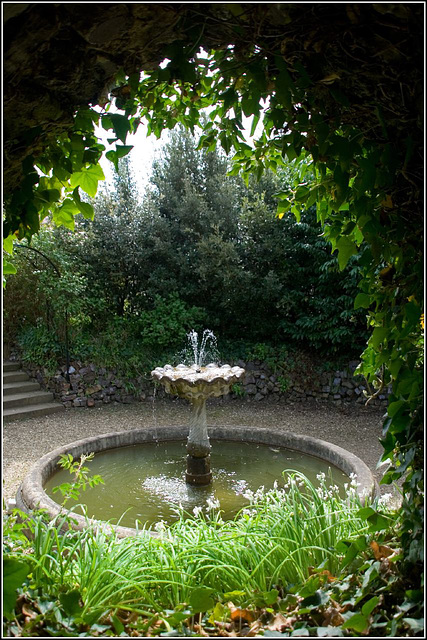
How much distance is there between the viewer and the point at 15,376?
28.7ft

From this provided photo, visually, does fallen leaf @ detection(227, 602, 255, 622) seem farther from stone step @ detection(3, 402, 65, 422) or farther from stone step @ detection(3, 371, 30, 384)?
stone step @ detection(3, 371, 30, 384)

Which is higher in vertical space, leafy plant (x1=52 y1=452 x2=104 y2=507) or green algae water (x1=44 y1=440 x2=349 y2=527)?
leafy plant (x1=52 y1=452 x2=104 y2=507)

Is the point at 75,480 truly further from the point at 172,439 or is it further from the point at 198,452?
the point at 172,439

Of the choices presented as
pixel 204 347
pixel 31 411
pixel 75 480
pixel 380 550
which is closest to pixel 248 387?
pixel 204 347

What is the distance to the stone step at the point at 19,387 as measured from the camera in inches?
326

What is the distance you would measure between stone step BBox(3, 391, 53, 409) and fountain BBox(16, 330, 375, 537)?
2.36m

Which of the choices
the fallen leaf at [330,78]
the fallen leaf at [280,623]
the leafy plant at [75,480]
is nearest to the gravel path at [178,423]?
the leafy plant at [75,480]

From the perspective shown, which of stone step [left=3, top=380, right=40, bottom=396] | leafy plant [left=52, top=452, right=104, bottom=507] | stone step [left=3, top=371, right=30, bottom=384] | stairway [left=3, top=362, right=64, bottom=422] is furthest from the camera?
stone step [left=3, top=371, right=30, bottom=384]

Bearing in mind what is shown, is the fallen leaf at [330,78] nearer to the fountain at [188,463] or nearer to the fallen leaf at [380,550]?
the fallen leaf at [380,550]

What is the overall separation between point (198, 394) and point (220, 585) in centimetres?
331

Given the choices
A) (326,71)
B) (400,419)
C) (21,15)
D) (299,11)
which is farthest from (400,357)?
(21,15)

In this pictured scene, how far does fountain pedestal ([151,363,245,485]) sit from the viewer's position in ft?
17.1

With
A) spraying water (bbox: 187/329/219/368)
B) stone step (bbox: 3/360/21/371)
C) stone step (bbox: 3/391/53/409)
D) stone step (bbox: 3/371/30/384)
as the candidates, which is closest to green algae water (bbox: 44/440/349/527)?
stone step (bbox: 3/391/53/409)

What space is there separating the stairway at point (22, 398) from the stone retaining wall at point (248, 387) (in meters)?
0.16
